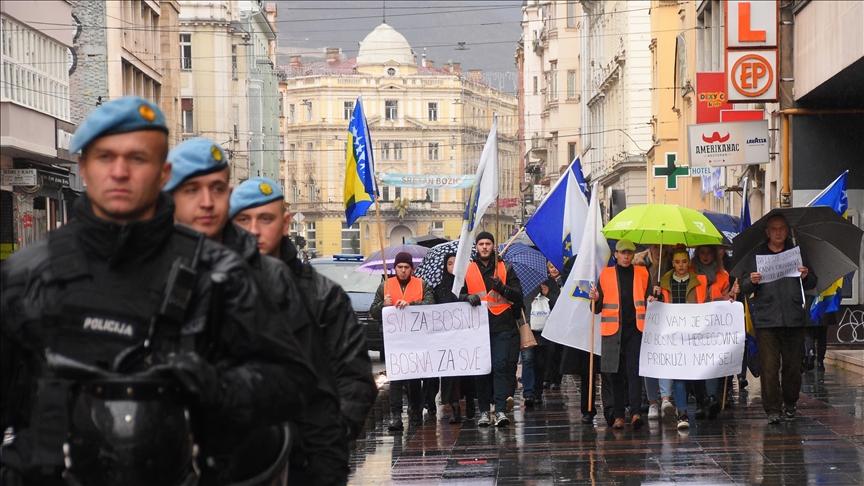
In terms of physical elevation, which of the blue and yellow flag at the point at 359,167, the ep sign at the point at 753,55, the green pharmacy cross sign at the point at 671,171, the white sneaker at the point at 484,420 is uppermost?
the ep sign at the point at 753,55

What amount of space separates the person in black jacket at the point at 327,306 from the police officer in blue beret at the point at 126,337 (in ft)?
3.77

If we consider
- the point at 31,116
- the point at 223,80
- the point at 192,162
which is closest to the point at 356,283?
the point at 31,116

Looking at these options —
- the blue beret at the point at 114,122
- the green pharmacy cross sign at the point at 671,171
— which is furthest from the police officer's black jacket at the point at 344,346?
the green pharmacy cross sign at the point at 671,171

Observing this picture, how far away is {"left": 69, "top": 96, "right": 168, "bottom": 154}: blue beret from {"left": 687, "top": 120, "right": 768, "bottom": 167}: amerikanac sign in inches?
734

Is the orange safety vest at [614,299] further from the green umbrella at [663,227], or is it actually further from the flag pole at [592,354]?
the green umbrella at [663,227]

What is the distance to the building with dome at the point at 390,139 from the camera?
474 ft

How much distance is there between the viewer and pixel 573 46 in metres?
84.6

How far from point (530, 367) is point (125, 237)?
12.7 metres

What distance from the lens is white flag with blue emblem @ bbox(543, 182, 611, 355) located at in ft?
45.7

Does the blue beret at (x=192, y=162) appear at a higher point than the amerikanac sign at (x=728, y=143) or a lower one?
lower

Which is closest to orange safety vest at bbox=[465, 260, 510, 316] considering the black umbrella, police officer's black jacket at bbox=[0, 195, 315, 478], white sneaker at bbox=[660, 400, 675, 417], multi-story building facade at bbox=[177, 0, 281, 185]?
white sneaker at bbox=[660, 400, 675, 417]

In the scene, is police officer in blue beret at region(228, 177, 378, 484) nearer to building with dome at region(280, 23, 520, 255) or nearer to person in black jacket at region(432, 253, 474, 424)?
person in black jacket at region(432, 253, 474, 424)

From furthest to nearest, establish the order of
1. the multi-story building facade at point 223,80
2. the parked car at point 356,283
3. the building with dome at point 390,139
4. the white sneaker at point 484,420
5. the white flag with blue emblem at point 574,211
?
the building with dome at point 390,139, the multi-story building facade at point 223,80, the parked car at point 356,283, the white flag with blue emblem at point 574,211, the white sneaker at point 484,420

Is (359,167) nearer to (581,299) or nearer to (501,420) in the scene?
(581,299)
